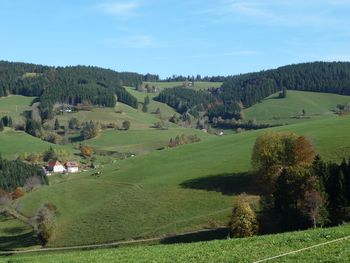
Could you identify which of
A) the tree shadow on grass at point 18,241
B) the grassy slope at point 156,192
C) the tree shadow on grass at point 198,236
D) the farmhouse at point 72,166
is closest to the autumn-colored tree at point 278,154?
the grassy slope at point 156,192

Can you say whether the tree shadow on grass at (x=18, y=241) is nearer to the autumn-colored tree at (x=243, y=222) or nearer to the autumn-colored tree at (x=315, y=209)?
the autumn-colored tree at (x=243, y=222)

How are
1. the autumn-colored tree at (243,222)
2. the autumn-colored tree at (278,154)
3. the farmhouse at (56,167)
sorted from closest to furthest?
the autumn-colored tree at (243,222) < the autumn-colored tree at (278,154) < the farmhouse at (56,167)

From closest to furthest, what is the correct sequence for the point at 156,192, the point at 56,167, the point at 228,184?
the point at 228,184 → the point at 156,192 → the point at 56,167

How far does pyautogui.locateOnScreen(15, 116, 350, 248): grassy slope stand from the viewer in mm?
79500

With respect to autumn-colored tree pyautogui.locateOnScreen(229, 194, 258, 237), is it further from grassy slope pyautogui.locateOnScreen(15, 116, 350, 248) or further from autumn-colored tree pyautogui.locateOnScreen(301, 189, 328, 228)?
grassy slope pyautogui.locateOnScreen(15, 116, 350, 248)

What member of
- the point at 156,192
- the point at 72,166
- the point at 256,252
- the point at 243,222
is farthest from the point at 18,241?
the point at 72,166

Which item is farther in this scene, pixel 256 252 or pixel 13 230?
pixel 13 230

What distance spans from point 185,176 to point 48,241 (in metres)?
32.2

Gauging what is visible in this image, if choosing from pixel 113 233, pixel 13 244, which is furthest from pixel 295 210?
pixel 13 244

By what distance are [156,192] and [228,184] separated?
526 inches

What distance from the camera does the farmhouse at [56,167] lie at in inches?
7160

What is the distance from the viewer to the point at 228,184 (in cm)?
9212

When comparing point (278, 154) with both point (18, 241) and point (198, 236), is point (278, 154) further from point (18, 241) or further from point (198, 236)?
point (18, 241)

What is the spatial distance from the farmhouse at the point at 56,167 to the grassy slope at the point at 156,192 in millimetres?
Answer: 56545
